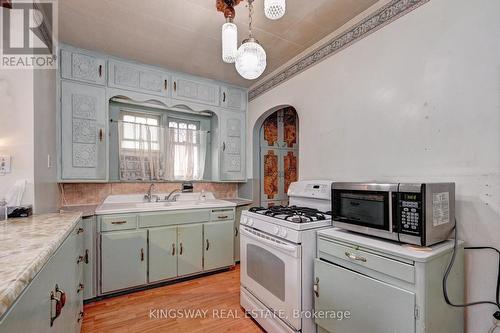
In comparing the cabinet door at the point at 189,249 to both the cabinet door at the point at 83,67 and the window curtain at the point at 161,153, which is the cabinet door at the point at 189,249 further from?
the cabinet door at the point at 83,67

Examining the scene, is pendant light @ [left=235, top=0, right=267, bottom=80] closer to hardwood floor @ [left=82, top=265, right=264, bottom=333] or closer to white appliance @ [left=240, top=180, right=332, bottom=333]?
white appliance @ [left=240, top=180, right=332, bottom=333]

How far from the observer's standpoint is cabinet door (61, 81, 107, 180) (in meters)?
2.33

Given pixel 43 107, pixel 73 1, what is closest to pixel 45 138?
pixel 43 107

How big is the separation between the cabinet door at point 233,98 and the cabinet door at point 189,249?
1.72 meters

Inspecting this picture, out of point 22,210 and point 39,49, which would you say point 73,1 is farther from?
point 22,210

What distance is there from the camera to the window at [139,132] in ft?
9.23

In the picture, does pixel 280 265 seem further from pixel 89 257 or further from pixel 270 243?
pixel 89 257

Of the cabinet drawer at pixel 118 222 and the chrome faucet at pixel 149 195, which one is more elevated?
the chrome faucet at pixel 149 195

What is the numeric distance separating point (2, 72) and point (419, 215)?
246 centimetres

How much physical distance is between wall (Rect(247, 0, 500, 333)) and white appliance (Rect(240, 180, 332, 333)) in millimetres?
561

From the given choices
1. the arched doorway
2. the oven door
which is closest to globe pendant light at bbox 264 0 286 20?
the oven door

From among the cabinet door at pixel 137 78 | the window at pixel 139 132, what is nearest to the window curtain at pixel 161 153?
the window at pixel 139 132

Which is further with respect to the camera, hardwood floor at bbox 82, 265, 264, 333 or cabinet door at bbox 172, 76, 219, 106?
cabinet door at bbox 172, 76, 219, 106

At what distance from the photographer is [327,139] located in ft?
7.19
